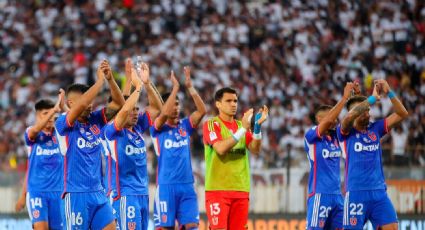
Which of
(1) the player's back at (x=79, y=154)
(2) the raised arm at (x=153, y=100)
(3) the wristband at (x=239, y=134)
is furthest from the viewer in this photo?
(2) the raised arm at (x=153, y=100)

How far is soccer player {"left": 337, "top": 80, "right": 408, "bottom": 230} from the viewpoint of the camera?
1369 centimetres

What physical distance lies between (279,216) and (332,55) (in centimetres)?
709

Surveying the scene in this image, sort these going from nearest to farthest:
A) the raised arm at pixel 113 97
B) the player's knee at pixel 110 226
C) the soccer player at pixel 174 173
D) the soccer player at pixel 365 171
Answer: the raised arm at pixel 113 97 < the player's knee at pixel 110 226 < the soccer player at pixel 365 171 < the soccer player at pixel 174 173

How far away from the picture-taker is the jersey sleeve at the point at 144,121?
1421cm

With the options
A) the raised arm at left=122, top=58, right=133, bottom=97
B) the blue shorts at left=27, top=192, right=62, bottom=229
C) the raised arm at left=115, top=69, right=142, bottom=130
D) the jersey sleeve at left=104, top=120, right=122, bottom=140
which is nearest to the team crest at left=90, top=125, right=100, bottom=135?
the raised arm at left=115, top=69, right=142, bottom=130

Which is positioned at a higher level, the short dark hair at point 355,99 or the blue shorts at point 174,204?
the short dark hair at point 355,99

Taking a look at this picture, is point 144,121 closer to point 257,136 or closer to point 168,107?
point 168,107

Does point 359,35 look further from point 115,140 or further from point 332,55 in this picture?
point 115,140

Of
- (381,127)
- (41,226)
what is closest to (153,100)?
(41,226)

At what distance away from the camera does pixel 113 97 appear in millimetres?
12773

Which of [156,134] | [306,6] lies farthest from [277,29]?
[156,134]

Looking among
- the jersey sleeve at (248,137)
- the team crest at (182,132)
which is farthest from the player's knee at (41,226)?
the jersey sleeve at (248,137)

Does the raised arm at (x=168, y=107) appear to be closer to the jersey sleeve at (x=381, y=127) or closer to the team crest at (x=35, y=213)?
the team crest at (x=35, y=213)

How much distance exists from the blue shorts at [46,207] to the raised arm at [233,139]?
9.16ft
